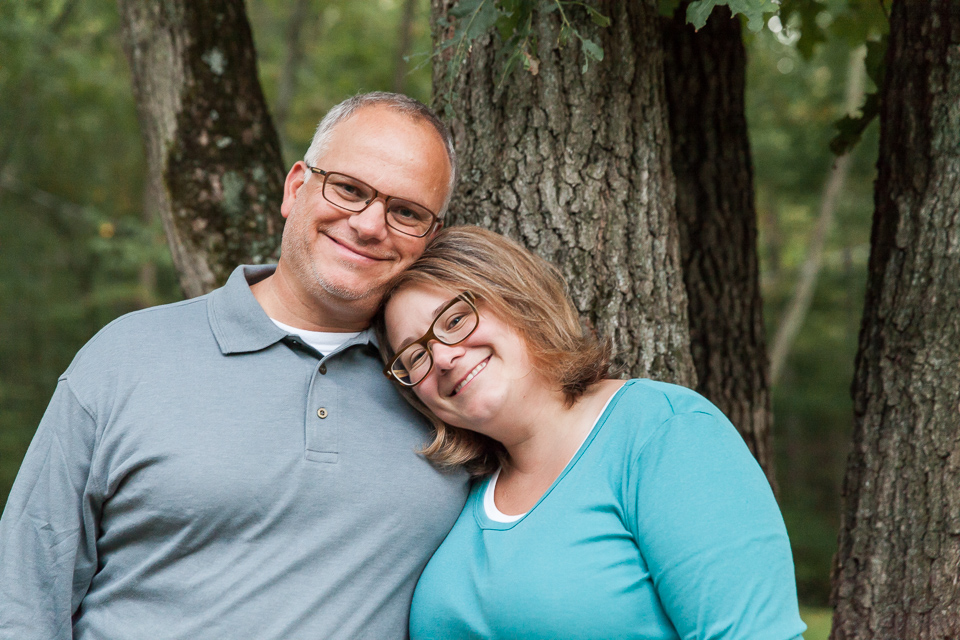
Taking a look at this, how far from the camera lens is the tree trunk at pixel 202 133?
3.02m

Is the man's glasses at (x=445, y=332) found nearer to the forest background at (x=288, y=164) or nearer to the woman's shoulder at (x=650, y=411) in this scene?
the woman's shoulder at (x=650, y=411)

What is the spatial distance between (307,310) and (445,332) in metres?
0.50

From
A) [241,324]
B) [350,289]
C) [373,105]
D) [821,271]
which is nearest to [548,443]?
[350,289]

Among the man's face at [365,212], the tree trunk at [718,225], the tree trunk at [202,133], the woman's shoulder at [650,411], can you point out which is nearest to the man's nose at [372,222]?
the man's face at [365,212]

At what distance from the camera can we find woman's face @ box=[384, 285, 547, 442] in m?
1.97

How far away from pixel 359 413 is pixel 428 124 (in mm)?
860

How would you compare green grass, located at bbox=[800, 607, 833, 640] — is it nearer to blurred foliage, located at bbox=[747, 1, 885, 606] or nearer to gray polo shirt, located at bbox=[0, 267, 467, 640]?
blurred foliage, located at bbox=[747, 1, 885, 606]

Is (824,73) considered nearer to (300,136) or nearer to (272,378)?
(300,136)

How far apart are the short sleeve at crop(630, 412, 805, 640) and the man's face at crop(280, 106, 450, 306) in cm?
91

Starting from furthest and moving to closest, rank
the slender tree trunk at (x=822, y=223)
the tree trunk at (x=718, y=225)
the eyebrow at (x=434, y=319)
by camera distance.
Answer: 1. the slender tree trunk at (x=822, y=223)
2. the tree trunk at (x=718, y=225)
3. the eyebrow at (x=434, y=319)

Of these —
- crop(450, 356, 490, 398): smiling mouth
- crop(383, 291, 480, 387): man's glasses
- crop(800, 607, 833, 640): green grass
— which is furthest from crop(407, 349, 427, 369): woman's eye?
crop(800, 607, 833, 640): green grass

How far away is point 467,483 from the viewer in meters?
2.18

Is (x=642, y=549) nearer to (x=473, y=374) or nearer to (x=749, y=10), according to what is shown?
(x=473, y=374)

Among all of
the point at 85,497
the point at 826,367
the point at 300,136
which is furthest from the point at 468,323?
the point at 826,367
